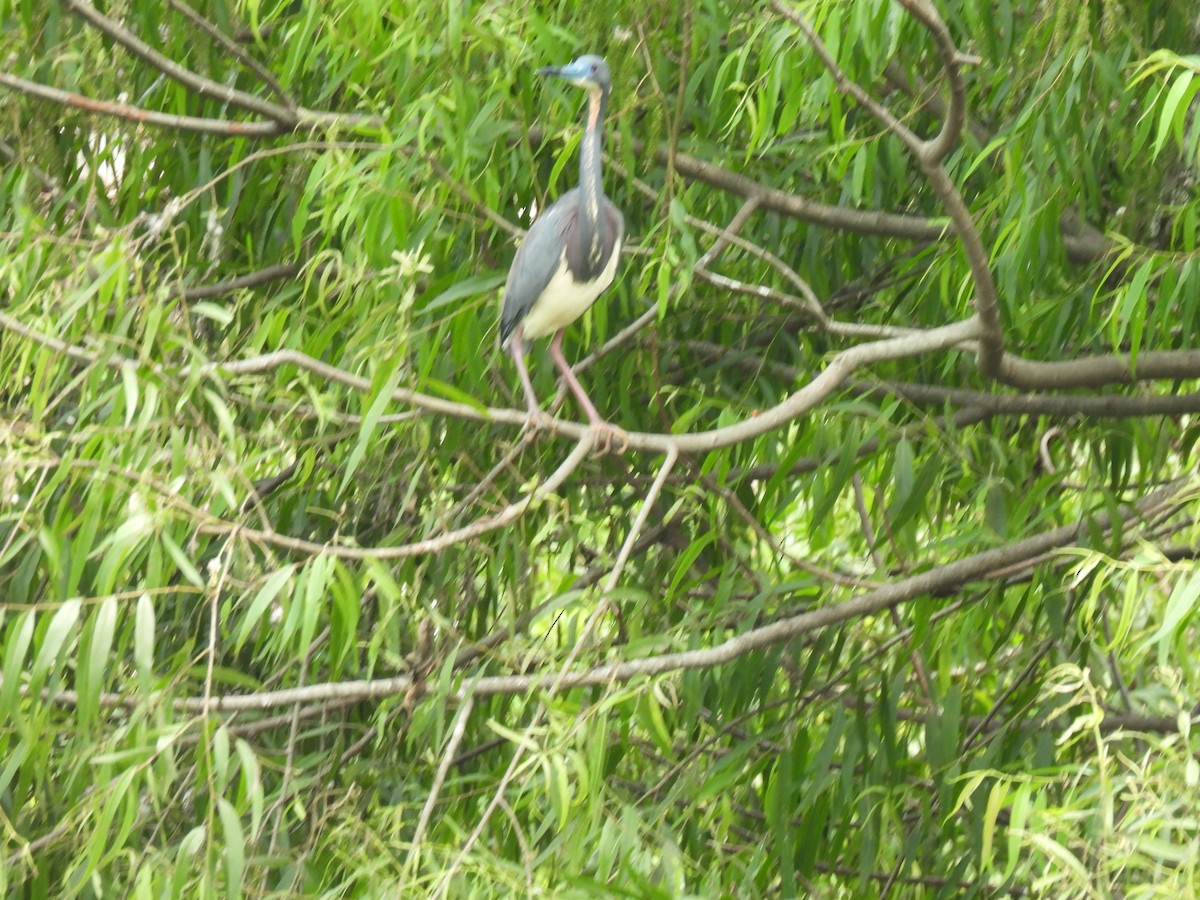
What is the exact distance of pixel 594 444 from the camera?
83.5 inches

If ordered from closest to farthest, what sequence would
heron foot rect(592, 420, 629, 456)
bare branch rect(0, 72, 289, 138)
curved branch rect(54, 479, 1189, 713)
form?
curved branch rect(54, 479, 1189, 713), heron foot rect(592, 420, 629, 456), bare branch rect(0, 72, 289, 138)

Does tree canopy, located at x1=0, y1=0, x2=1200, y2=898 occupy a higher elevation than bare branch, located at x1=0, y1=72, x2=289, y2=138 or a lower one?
lower

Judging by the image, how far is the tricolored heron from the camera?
2.33m

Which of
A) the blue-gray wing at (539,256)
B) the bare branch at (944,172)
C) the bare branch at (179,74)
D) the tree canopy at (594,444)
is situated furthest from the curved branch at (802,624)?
the bare branch at (179,74)

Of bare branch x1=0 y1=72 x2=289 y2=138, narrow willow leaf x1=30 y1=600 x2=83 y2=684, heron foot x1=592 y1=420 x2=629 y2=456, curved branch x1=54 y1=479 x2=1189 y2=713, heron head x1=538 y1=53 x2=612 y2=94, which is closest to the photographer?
narrow willow leaf x1=30 y1=600 x2=83 y2=684

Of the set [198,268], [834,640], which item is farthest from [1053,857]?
[198,268]

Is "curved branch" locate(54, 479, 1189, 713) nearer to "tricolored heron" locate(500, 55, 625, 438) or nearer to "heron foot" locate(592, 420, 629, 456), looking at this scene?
"heron foot" locate(592, 420, 629, 456)

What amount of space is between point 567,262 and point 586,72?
1.04ft

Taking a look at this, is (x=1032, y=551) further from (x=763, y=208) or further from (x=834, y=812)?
(x=763, y=208)

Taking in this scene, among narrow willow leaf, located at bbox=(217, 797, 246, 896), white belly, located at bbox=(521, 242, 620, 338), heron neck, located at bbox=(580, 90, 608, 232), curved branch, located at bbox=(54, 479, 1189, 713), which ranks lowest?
curved branch, located at bbox=(54, 479, 1189, 713)

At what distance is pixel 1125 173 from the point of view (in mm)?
2309

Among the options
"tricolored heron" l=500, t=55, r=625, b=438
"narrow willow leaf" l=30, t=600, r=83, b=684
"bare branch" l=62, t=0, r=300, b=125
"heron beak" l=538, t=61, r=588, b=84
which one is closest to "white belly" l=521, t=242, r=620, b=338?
"tricolored heron" l=500, t=55, r=625, b=438

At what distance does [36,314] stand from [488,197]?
65cm

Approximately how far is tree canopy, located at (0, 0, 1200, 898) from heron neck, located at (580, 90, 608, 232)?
39mm
